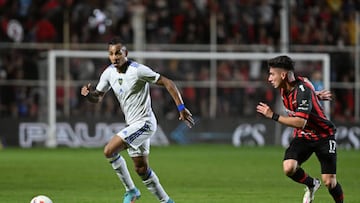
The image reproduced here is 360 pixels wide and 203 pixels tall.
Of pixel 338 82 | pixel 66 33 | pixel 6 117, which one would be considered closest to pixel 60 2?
pixel 66 33

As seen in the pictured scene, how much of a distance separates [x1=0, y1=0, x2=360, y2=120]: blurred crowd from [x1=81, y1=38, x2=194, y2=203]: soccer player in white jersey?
45.7ft

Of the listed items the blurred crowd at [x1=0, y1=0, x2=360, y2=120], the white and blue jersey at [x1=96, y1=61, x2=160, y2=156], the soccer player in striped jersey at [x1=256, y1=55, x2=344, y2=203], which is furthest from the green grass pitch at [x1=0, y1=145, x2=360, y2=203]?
the blurred crowd at [x1=0, y1=0, x2=360, y2=120]

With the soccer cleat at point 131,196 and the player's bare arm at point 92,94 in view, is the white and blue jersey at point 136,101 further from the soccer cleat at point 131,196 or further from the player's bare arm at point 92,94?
the soccer cleat at point 131,196

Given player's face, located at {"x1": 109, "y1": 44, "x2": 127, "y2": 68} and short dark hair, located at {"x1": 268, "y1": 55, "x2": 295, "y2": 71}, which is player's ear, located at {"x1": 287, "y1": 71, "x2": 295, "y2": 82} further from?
player's face, located at {"x1": 109, "y1": 44, "x2": 127, "y2": 68}

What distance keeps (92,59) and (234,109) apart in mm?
4767

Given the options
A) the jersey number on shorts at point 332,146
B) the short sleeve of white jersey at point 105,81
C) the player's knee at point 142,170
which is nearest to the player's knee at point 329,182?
the jersey number on shorts at point 332,146

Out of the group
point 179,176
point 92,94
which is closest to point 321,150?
point 92,94

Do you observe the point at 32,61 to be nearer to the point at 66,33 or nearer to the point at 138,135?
the point at 66,33

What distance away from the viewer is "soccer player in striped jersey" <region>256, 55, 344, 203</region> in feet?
36.4

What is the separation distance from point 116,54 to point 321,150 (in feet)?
9.67

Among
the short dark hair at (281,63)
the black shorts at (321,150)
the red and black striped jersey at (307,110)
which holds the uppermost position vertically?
the short dark hair at (281,63)

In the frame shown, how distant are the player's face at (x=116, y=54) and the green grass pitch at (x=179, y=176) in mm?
2119

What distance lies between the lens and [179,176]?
1758 cm

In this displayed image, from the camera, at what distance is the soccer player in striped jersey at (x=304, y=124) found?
36.4ft
